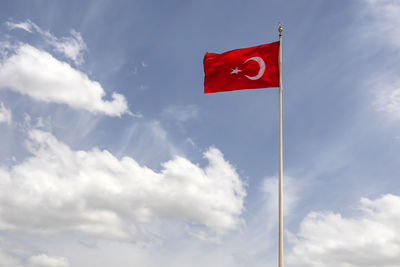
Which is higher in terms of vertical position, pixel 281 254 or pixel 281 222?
pixel 281 222

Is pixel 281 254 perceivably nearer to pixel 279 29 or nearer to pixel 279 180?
pixel 279 180

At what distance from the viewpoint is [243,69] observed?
115ft

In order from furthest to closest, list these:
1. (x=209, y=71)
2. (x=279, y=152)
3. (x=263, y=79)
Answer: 1. (x=209, y=71)
2. (x=263, y=79)
3. (x=279, y=152)

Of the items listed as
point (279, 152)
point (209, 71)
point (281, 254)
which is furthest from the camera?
point (209, 71)

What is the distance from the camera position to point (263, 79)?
112ft

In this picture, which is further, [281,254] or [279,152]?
[279,152]

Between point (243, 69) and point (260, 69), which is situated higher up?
point (243, 69)

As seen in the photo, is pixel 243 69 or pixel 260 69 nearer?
pixel 260 69

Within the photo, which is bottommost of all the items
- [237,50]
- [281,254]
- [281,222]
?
[281,254]

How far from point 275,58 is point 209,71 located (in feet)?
19.0

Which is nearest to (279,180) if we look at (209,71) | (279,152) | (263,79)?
(279,152)

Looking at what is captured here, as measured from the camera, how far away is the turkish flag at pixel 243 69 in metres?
34.3

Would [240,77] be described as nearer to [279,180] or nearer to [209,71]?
[209,71]

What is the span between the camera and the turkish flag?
34.3m
